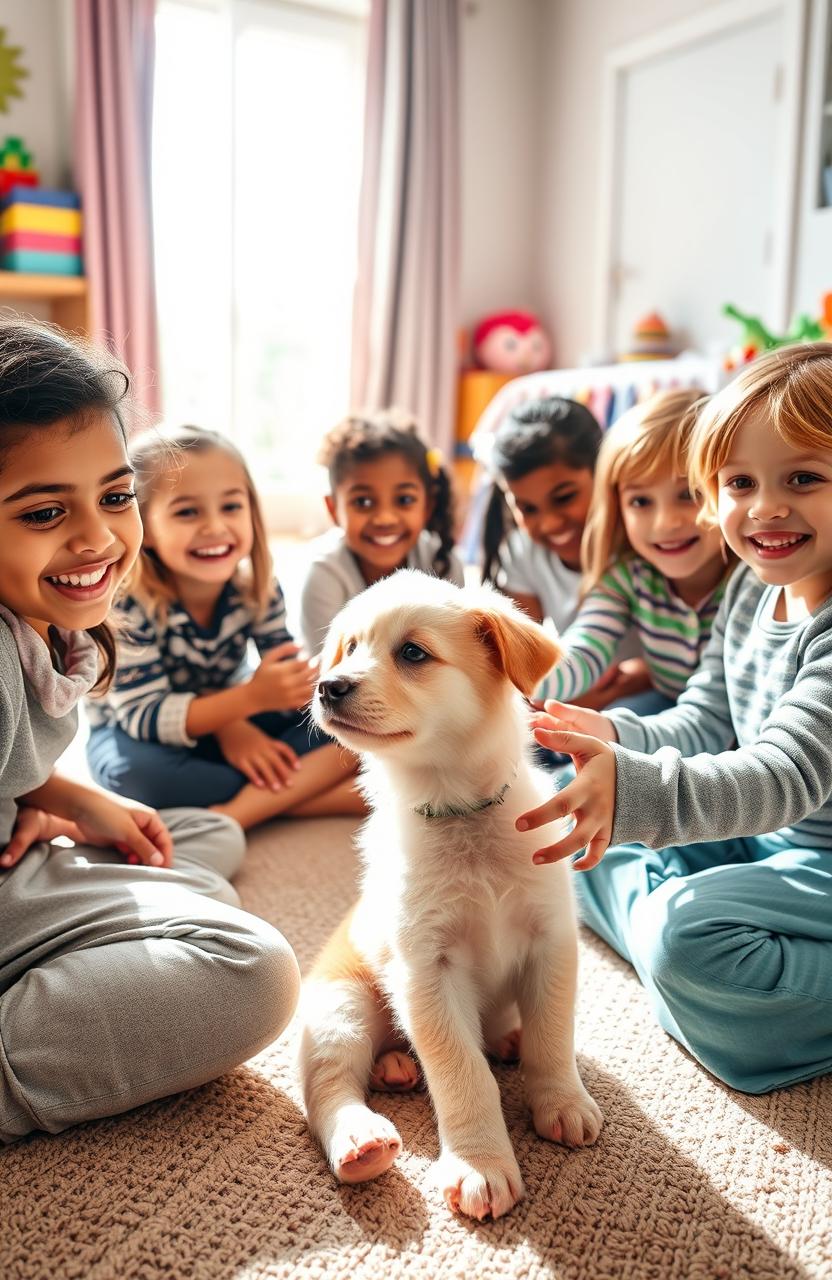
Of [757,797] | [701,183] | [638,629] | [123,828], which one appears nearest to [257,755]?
[123,828]

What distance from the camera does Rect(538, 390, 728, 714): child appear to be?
1.49 m

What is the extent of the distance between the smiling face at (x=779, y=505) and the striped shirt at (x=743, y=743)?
5cm

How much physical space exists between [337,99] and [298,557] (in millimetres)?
2476

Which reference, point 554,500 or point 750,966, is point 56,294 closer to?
point 554,500

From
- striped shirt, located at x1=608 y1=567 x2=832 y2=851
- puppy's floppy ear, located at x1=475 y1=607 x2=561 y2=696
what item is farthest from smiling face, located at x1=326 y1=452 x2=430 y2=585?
puppy's floppy ear, located at x1=475 y1=607 x2=561 y2=696

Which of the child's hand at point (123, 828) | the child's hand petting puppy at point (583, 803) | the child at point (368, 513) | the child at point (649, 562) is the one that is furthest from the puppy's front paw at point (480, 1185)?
the child at point (368, 513)

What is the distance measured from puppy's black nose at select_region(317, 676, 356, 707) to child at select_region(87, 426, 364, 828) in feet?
2.29

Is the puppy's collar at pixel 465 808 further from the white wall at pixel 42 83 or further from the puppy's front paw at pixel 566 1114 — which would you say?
the white wall at pixel 42 83

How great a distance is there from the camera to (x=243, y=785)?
1.72 meters

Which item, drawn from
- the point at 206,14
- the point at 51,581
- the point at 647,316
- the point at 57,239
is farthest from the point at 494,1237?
the point at 206,14

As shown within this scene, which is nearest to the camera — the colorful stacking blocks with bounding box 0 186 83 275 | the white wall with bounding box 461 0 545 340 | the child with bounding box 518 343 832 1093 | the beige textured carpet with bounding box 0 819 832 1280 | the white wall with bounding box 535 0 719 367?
the beige textured carpet with bounding box 0 819 832 1280

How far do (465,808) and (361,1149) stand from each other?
307 millimetres

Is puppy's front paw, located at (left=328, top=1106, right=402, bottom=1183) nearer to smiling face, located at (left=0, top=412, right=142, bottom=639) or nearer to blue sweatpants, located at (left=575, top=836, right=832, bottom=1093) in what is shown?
blue sweatpants, located at (left=575, top=836, right=832, bottom=1093)

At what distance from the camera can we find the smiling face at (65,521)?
3.19 ft
